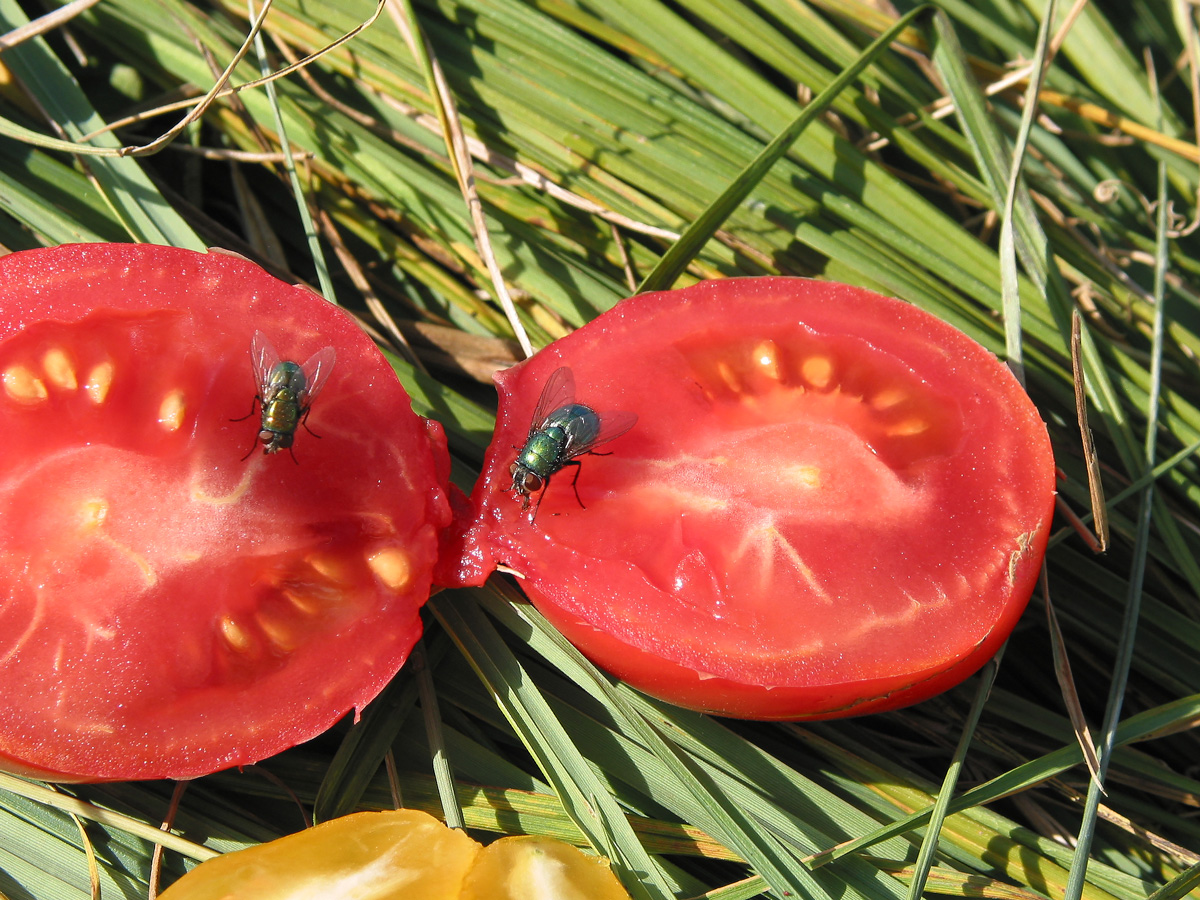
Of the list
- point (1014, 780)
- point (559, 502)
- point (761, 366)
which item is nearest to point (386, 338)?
point (559, 502)

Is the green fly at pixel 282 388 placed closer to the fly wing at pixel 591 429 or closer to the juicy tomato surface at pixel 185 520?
the juicy tomato surface at pixel 185 520

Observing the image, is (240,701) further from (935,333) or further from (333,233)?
(935,333)

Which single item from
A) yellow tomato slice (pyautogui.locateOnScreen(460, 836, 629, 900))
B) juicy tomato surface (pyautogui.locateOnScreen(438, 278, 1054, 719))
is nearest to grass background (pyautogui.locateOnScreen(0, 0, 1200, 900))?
yellow tomato slice (pyautogui.locateOnScreen(460, 836, 629, 900))

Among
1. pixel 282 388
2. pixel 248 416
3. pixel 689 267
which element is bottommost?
pixel 248 416

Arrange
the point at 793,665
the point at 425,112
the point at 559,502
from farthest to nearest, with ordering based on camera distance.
Result: the point at 425,112
the point at 559,502
the point at 793,665

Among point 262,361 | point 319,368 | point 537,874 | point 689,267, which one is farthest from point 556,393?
point 537,874

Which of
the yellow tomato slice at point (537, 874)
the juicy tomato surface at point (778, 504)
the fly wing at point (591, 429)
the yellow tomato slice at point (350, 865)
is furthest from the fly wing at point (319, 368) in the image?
the yellow tomato slice at point (537, 874)

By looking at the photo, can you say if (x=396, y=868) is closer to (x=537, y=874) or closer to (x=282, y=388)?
(x=537, y=874)

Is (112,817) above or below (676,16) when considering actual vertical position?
below
